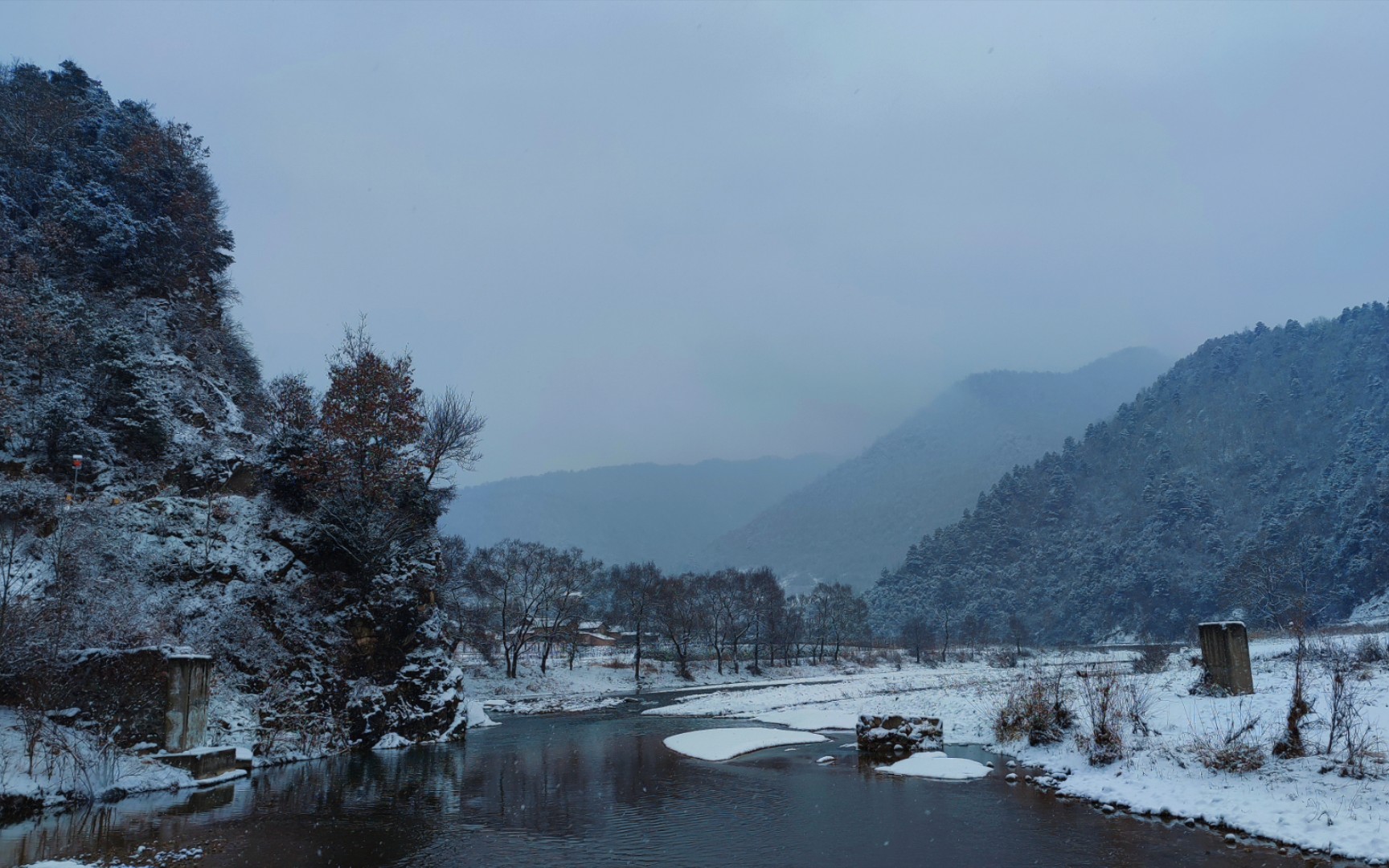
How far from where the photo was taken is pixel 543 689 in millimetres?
77750

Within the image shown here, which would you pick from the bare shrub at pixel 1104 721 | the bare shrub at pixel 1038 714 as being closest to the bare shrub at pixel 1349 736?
the bare shrub at pixel 1104 721

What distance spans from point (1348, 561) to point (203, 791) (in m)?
149

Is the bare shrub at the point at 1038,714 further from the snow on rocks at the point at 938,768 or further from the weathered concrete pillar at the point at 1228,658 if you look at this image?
the weathered concrete pillar at the point at 1228,658

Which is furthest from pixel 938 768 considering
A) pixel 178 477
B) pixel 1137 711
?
pixel 178 477

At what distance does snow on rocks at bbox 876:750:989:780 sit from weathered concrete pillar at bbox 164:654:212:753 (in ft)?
76.1

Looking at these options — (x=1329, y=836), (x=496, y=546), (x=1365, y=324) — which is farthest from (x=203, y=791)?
(x=1365, y=324)

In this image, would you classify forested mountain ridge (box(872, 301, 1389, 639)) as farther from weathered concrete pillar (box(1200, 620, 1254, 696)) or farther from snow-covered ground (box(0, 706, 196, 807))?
snow-covered ground (box(0, 706, 196, 807))

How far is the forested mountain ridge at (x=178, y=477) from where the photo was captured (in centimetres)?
2856

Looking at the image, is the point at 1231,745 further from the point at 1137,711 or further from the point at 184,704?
the point at 184,704

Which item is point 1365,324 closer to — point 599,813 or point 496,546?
point 496,546

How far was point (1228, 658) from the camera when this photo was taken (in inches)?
967

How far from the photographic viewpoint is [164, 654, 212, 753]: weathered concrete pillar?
24.9 metres

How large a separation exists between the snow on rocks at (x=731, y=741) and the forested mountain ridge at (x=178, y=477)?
12.3m

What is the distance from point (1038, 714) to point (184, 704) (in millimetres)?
28916
